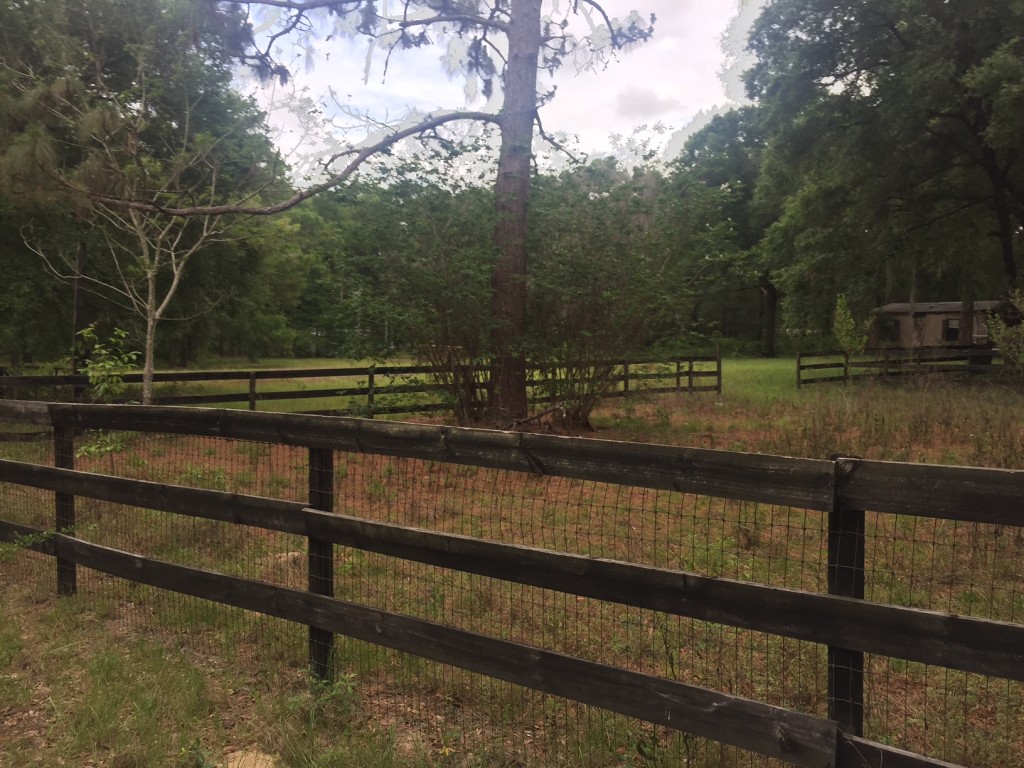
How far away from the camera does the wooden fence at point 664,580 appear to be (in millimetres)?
2170

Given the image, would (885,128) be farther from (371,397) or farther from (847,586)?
(847,586)

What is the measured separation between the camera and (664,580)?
100 inches

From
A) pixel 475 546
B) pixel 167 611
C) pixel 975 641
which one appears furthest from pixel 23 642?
pixel 975 641

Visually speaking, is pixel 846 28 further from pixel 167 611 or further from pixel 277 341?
pixel 277 341

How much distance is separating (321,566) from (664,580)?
180cm

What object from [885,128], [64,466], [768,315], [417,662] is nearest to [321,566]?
[417,662]

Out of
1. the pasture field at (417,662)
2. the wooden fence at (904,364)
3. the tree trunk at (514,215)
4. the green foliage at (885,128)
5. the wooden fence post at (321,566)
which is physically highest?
the green foliage at (885,128)

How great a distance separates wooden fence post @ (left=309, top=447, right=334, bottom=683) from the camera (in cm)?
355

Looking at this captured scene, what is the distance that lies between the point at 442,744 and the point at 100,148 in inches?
479

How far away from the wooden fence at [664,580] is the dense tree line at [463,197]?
6.35 m

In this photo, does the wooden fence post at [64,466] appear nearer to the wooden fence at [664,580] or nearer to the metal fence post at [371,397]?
the wooden fence at [664,580]

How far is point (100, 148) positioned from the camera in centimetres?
1184

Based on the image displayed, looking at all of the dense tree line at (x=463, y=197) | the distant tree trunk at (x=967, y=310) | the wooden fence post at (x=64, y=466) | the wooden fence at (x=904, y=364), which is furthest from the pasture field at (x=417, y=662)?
the distant tree trunk at (x=967, y=310)

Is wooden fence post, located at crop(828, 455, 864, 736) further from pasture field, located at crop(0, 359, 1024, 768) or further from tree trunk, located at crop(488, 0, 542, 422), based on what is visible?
tree trunk, located at crop(488, 0, 542, 422)
